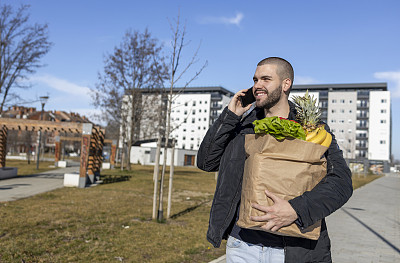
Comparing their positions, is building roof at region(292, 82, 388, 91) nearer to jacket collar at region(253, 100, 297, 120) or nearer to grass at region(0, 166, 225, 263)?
grass at region(0, 166, 225, 263)

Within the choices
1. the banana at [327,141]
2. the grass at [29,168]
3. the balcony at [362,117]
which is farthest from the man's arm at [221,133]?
the balcony at [362,117]

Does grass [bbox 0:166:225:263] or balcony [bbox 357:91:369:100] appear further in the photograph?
balcony [bbox 357:91:369:100]

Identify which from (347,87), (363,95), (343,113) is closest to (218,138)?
(343,113)

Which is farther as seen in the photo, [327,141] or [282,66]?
[282,66]

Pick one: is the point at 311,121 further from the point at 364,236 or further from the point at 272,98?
the point at 364,236

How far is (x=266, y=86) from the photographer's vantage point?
2230 mm

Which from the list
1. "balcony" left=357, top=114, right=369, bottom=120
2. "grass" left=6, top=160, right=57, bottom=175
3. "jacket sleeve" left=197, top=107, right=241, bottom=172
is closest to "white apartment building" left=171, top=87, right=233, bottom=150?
"balcony" left=357, top=114, right=369, bottom=120

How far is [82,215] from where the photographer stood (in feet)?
31.2

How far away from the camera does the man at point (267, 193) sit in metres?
1.80

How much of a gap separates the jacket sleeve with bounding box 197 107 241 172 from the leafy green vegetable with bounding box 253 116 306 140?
49cm

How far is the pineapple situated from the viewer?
191 cm

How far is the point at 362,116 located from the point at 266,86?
89.8m

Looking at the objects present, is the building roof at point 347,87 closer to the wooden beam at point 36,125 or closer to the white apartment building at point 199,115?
the white apartment building at point 199,115

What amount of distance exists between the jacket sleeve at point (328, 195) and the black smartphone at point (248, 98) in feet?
2.11
